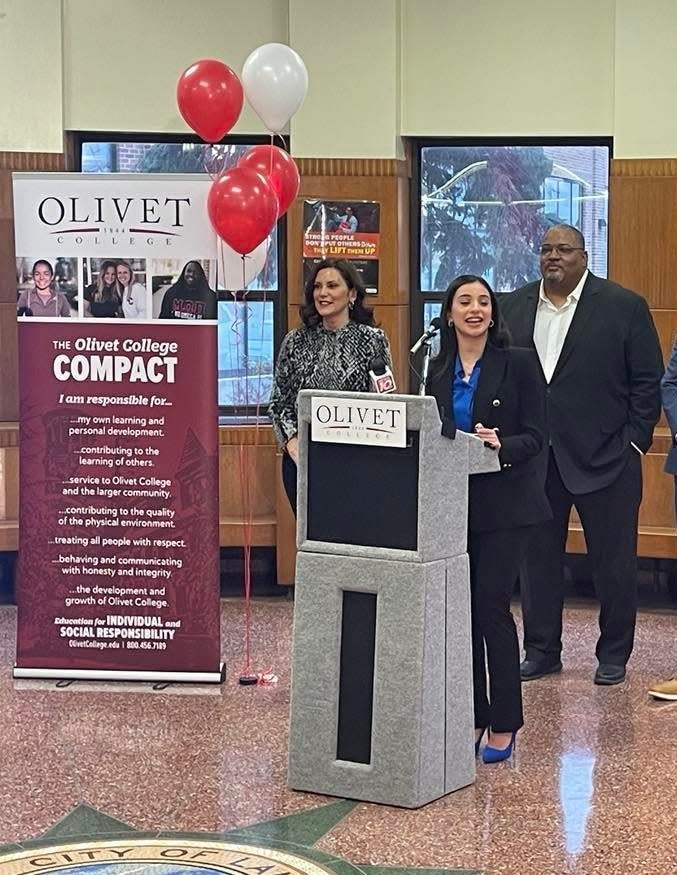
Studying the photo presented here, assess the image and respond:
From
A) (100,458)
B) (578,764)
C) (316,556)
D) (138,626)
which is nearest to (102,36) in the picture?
(100,458)

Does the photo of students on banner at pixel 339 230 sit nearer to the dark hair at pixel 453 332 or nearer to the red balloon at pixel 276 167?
the red balloon at pixel 276 167

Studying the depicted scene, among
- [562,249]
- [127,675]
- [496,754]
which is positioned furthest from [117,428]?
[496,754]

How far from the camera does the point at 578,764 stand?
456cm

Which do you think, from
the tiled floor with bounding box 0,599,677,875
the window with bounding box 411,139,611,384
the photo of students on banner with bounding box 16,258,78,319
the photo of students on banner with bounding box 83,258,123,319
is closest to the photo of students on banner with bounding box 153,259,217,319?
the photo of students on banner with bounding box 83,258,123,319

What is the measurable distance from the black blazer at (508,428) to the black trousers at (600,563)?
1.07 meters

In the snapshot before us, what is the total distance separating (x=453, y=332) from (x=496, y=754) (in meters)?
1.33

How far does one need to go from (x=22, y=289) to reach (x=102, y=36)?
6.92 ft

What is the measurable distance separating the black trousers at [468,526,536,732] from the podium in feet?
0.53

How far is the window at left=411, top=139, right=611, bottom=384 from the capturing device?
279 inches

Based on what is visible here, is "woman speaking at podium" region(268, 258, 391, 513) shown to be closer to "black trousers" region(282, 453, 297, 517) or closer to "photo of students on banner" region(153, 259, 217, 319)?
"black trousers" region(282, 453, 297, 517)

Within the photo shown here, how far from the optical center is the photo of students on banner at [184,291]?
5.36 m

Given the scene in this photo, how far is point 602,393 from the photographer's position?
5.54 metres

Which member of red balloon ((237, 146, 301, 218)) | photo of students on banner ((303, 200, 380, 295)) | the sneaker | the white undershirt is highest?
red balloon ((237, 146, 301, 218))

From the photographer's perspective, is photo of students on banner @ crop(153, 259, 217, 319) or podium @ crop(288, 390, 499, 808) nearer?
podium @ crop(288, 390, 499, 808)
